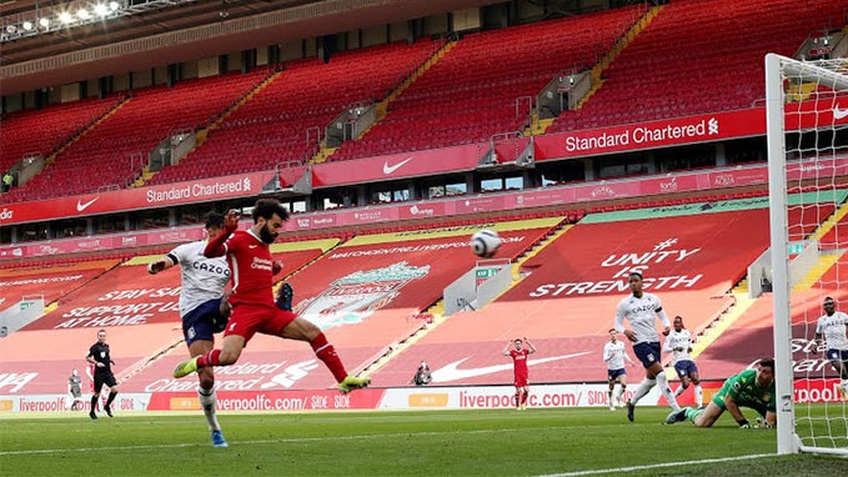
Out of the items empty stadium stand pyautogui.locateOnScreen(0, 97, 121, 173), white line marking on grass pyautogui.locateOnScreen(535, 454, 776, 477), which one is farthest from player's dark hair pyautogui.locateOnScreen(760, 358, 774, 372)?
empty stadium stand pyautogui.locateOnScreen(0, 97, 121, 173)

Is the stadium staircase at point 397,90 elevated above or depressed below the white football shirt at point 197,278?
above

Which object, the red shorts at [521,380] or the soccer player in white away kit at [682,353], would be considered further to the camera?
the red shorts at [521,380]

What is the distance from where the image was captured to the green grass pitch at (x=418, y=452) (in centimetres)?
977

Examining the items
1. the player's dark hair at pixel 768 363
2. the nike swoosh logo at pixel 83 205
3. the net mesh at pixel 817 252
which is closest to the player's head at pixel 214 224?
the player's dark hair at pixel 768 363

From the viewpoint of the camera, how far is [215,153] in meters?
53.3

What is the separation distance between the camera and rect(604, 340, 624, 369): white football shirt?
25.6 m

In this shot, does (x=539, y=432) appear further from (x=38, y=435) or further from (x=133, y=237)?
(x=133, y=237)

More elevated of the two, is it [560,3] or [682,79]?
[560,3]

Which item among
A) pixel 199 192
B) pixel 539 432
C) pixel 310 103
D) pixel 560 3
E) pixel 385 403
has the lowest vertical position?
pixel 385 403

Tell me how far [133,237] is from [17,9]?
12366 millimetres

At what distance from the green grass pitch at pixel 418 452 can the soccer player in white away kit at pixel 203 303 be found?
21.2 inches

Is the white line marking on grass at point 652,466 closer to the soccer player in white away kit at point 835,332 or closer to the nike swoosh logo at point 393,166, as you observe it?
the soccer player in white away kit at point 835,332

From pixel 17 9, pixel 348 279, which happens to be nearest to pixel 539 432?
pixel 348 279

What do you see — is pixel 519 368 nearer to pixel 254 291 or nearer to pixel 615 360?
pixel 615 360
